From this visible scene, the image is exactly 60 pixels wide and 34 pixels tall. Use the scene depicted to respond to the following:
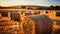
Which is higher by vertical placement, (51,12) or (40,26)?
(40,26)

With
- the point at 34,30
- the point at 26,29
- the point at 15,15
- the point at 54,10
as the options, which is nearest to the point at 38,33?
the point at 34,30

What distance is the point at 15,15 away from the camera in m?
4.43

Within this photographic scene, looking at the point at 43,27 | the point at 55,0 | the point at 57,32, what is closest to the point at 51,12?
the point at 55,0

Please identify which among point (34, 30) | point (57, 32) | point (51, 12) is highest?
point (34, 30)

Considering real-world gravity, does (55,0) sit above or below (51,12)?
above

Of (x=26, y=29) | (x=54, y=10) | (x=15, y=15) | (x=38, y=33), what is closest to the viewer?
(x=38, y=33)

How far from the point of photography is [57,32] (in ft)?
9.52

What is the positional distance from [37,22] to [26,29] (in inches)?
13.6

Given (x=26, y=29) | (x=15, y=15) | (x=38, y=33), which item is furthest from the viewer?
Answer: (x=15, y=15)

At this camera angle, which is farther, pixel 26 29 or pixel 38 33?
pixel 26 29

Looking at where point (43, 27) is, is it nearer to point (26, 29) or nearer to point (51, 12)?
point (26, 29)

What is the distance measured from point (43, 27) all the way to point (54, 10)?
2.44 meters

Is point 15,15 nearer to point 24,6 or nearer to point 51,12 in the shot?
point 24,6

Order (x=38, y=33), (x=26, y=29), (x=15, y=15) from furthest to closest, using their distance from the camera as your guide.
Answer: (x=15, y=15) → (x=26, y=29) → (x=38, y=33)
